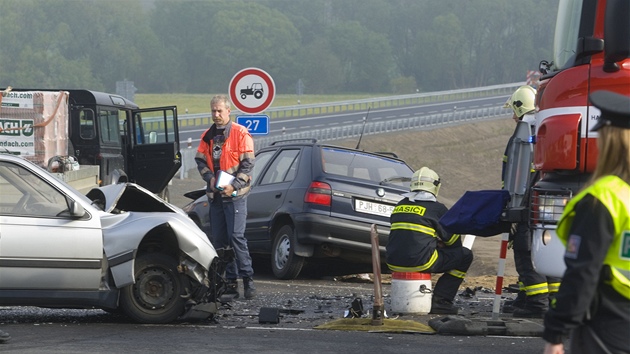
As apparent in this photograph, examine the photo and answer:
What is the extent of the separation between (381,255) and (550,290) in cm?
461

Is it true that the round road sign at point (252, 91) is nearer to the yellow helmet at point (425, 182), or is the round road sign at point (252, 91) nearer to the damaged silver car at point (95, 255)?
the yellow helmet at point (425, 182)

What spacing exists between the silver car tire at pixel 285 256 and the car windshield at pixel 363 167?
865 millimetres

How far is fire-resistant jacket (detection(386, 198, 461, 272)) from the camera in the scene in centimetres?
1036

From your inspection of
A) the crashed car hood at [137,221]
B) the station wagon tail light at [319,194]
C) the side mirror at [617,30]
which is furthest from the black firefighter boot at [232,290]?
the side mirror at [617,30]

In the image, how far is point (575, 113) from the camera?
27.9 feet

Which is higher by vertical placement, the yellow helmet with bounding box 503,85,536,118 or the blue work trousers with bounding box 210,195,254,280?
the yellow helmet with bounding box 503,85,536,118

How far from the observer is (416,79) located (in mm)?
116688

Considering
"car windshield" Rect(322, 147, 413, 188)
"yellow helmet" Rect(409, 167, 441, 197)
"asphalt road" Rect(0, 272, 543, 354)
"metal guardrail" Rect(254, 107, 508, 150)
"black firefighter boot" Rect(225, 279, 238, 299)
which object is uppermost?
"metal guardrail" Rect(254, 107, 508, 150)

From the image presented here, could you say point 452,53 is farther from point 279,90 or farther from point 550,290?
point 550,290

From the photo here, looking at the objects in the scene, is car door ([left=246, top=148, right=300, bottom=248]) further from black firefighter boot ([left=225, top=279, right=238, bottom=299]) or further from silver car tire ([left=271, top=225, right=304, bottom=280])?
black firefighter boot ([left=225, top=279, right=238, bottom=299])

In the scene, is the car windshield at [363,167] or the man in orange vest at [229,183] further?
the car windshield at [363,167]

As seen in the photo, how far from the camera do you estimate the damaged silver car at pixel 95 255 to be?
9258 mm

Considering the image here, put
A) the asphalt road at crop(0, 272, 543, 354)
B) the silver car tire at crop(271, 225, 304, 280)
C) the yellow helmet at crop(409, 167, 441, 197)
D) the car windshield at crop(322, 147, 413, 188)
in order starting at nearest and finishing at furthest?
1. the asphalt road at crop(0, 272, 543, 354)
2. the yellow helmet at crop(409, 167, 441, 197)
3. the silver car tire at crop(271, 225, 304, 280)
4. the car windshield at crop(322, 147, 413, 188)

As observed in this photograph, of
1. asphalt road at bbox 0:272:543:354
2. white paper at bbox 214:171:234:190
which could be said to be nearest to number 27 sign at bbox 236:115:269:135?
white paper at bbox 214:171:234:190
